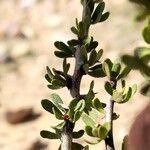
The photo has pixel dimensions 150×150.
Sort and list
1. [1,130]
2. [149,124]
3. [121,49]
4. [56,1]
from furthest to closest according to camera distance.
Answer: [56,1] < [121,49] < [1,130] < [149,124]

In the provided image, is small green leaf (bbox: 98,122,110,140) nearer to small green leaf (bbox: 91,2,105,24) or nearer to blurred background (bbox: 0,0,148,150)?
small green leaf (bbox: 91,2,105,24)

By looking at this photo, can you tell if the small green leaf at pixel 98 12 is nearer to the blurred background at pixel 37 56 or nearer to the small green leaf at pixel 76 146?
the small green leaf at pixel 76 146

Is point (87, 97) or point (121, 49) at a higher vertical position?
point (121, 49)

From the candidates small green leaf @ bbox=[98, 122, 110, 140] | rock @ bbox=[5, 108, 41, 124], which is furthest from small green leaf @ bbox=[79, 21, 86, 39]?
rock @ bbox=[5, 108, 41, 124]

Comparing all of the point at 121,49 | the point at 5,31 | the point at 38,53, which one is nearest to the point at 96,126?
the point at 121,49

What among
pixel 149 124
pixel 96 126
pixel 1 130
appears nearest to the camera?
pixel 96 126

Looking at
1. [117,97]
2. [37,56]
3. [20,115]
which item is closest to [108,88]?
[117,97]

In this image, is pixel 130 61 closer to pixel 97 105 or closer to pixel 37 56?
pixel 97 105

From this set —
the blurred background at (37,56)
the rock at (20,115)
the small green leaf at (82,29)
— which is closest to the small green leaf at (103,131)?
the small green leaf at (82,29)

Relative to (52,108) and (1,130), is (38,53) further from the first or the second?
(52,108)
